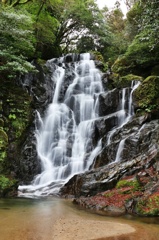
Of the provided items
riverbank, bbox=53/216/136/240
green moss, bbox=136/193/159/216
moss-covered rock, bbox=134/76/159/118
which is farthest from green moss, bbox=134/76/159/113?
riverbank, bbox=53/216/136/240

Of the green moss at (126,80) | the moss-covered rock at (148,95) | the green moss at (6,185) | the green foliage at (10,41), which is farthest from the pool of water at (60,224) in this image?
the green moss at (126,80)

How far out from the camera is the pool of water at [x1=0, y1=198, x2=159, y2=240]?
14.2 ft

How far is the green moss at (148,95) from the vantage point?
13930mm

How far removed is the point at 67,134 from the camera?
584 inches

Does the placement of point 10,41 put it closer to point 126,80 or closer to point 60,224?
point 126,80

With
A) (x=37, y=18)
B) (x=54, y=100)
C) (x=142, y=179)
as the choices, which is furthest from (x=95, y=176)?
(x=37, y=18)

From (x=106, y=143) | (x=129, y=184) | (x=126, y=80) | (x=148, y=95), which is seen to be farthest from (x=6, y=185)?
(x=126, y=80)

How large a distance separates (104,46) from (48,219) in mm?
24722

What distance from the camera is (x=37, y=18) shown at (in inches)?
760

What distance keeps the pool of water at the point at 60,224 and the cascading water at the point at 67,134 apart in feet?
11.8

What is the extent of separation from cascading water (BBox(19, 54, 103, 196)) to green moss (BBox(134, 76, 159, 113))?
3.07m

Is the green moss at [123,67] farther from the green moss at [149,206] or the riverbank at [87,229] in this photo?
the riverbank at [87,229]

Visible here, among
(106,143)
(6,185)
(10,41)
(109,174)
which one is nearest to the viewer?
(109,174)

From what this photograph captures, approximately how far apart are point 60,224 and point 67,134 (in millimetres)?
9758
